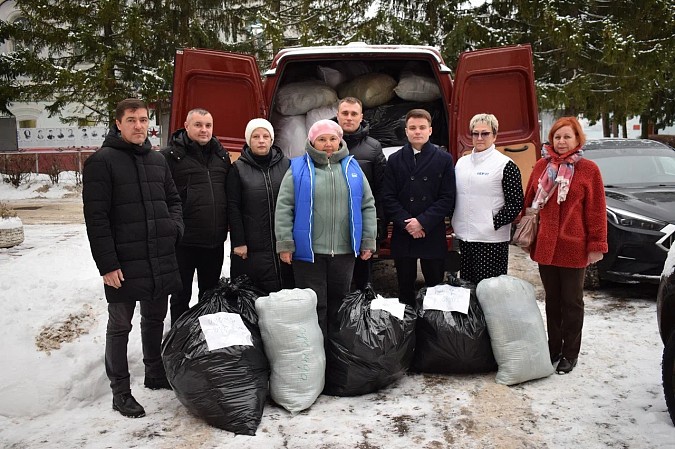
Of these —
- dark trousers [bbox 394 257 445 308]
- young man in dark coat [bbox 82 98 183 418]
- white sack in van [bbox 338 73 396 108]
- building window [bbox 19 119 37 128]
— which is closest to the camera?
young man in dark coat [bbox 82 98 183 418]

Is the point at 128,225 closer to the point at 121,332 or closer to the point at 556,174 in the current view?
the point at 121,332

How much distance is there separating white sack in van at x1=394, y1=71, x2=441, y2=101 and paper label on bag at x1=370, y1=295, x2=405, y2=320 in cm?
276

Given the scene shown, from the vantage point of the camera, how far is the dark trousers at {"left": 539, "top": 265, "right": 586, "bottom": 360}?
3.84 metres

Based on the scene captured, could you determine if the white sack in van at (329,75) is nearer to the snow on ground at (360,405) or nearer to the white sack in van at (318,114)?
the white sack in van at (318,114)

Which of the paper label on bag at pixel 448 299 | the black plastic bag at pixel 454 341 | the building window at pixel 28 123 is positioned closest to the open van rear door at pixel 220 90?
the paper label on bag at pixel 448 299

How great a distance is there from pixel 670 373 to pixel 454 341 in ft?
3.92

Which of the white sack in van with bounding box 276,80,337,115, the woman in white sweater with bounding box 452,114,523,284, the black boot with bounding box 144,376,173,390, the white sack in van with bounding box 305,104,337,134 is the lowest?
the black boot with bounding box 144,376,173,390

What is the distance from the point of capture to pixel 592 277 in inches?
230

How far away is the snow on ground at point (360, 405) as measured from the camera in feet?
10.1

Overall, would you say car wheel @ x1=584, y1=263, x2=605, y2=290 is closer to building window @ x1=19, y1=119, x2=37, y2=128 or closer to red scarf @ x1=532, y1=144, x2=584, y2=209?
red scarf @ x1=532, y1=144, x2=584, y2=209

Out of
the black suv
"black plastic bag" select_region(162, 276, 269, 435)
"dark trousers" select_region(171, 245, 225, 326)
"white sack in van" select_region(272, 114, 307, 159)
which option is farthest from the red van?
"black plastic bag" select_region(162, 276, 269, 435)

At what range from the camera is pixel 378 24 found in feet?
48.7

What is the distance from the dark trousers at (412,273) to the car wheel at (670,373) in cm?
157

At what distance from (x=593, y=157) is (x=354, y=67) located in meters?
2.87
